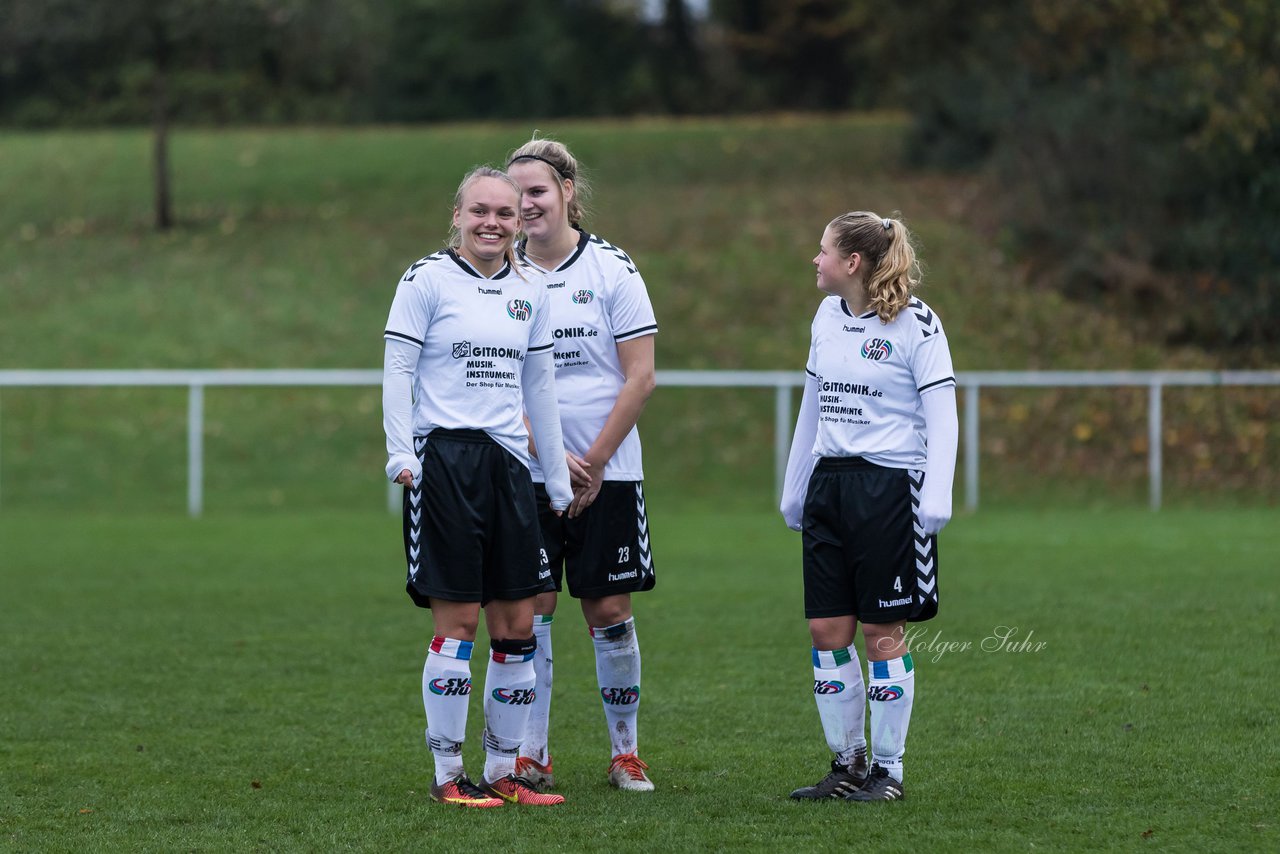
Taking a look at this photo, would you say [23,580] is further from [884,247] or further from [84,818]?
[884,247]

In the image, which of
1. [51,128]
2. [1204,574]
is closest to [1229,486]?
[1204,574]

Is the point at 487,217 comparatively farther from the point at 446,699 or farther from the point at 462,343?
the point at 446,699

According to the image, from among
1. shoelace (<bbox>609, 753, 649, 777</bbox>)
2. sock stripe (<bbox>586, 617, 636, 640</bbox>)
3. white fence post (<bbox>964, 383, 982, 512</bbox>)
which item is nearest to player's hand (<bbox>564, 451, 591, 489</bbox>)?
sock stripe (<bbox>586, 617, 636, 640</bbox>)

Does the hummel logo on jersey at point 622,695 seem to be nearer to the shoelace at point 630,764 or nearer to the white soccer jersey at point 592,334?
the shoelace at point 630,764

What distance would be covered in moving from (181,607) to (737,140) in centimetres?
2371

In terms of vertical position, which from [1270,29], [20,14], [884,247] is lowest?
[884,247]

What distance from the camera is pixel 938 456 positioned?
4.70m

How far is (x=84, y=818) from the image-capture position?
4.60 m

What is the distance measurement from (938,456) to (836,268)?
660mm

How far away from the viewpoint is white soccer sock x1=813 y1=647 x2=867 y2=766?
485 centimetres

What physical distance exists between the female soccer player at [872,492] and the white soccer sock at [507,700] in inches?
34.5

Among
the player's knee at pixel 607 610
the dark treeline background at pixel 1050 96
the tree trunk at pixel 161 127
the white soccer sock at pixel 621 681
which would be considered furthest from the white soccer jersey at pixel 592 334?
the tree trunk at pixel 161 127

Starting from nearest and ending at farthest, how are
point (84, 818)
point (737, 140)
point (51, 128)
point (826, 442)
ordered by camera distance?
point (84, 818) < point (826, 442) < point (737, 140) < point (51, 128)

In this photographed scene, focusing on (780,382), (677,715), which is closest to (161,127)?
(780,382)
